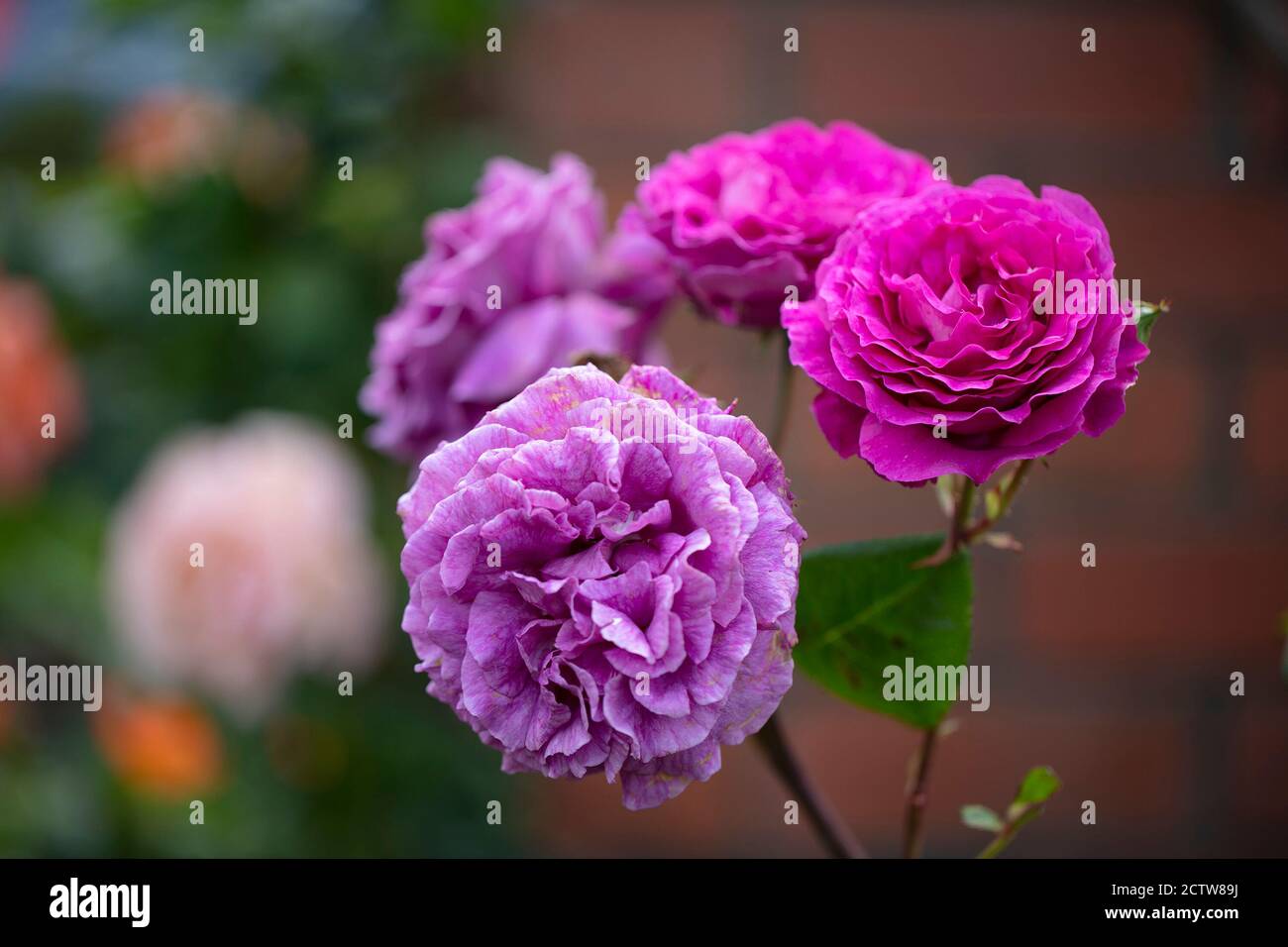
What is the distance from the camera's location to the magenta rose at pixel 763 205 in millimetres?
248

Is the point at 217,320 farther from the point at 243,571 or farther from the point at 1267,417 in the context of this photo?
the point at 1267,417

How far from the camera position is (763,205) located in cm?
25

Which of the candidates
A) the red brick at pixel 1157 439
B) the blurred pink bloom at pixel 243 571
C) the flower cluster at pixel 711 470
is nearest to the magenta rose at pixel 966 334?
the flower cluster at pixel 711 470

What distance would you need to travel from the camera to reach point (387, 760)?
0.67 m

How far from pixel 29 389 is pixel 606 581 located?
1.65 ft

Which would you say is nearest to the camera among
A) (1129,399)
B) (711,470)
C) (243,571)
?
(711,470)

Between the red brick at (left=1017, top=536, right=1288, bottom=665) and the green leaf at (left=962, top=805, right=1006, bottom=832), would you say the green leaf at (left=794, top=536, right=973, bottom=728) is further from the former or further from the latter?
the red brick at (left=1017, top=536, right=1288, bottom=665)

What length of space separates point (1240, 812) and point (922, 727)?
62 cm

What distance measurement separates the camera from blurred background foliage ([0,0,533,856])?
1.98 feet

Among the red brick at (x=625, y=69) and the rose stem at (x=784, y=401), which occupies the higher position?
the red brick at (x=625, y=69)

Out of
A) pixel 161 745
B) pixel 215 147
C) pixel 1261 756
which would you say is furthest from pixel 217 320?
pixel 1261 756

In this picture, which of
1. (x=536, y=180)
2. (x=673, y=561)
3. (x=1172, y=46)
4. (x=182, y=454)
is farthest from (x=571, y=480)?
(x=1172, y=46)

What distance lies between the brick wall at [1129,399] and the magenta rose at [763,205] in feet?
1.51

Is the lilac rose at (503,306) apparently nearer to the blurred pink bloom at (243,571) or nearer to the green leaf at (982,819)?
the green leaf at (982,819)
